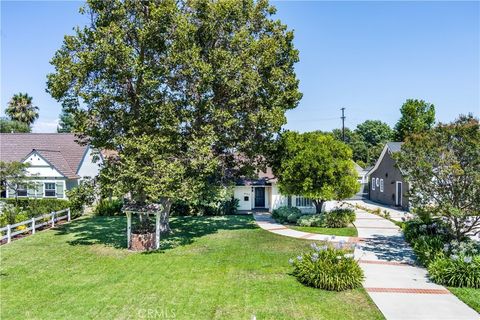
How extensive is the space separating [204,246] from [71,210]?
1315 cm

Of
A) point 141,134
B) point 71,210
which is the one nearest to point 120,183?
point 141,134

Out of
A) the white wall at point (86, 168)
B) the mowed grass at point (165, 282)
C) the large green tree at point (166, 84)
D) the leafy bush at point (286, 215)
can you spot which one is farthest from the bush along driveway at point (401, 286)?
the white wall at point (86, 168)

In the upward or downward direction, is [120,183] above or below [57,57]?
below

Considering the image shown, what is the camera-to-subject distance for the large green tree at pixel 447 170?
13.2 meters

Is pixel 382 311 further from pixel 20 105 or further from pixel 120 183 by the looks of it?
pixel 20 105

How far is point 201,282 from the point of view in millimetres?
12141

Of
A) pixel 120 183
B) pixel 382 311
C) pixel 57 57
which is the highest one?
pixel 57 57

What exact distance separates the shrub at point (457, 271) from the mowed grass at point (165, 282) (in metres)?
3.20

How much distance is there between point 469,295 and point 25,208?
2515 centimetres

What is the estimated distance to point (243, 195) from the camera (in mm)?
30297

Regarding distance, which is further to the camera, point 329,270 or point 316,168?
point 316,168

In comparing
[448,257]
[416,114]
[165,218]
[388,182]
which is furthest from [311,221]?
[416,114]

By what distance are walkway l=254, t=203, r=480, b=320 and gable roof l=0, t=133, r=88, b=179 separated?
19.1m

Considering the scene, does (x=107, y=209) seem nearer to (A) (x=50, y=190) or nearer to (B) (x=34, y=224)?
(A) (x=50, y=190)
